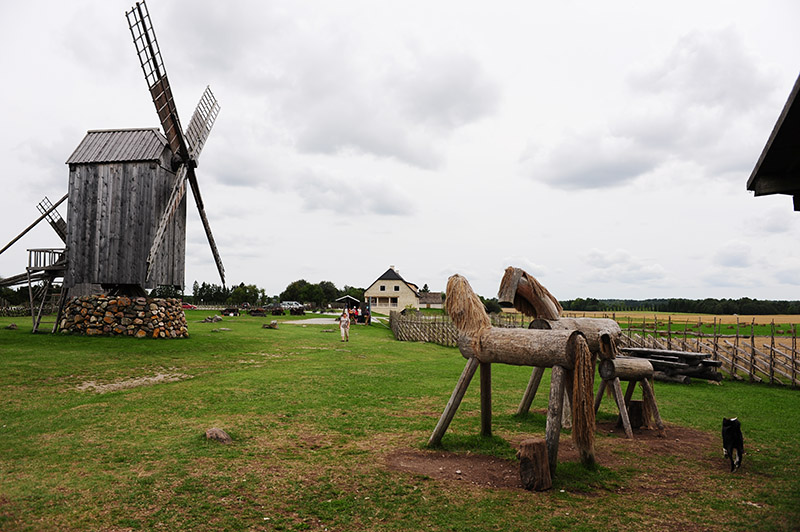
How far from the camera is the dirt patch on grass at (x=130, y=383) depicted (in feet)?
39.3

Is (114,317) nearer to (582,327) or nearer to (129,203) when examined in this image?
(129,203)

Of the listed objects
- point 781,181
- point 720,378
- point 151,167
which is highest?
point 151,167

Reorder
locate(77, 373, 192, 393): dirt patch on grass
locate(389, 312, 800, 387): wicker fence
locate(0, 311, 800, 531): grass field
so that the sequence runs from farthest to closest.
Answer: locate(389, 312, 800, 387): wicker fence < locate(77, 373, 192, 393): dirt patch on grass < locate(0, 311, 800, 531): grass field

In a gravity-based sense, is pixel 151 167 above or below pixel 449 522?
above

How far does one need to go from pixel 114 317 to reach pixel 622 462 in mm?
20924

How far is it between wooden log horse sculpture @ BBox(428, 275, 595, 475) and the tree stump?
30 centimetres

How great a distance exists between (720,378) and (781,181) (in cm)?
1258

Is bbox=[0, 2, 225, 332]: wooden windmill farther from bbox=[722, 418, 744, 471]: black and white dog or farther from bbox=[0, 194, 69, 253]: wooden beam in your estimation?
bbox=[722, 418, 744, 471]: black and white dog

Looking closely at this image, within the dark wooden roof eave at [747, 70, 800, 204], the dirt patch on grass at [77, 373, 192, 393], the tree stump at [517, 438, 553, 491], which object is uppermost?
the dark wooden roof eave at [747, 70, 800, 204]

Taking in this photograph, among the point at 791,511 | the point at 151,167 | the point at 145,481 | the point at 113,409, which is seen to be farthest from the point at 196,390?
the point at 151,167

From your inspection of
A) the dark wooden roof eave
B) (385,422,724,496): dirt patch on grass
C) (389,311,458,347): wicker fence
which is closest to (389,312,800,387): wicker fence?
(385,422,724,496): dirt patch on grass

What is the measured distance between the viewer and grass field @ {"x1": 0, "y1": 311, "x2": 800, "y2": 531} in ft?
16.9

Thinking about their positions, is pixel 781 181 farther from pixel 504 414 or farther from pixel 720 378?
pixel 720 378

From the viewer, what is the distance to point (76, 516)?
505 cm
